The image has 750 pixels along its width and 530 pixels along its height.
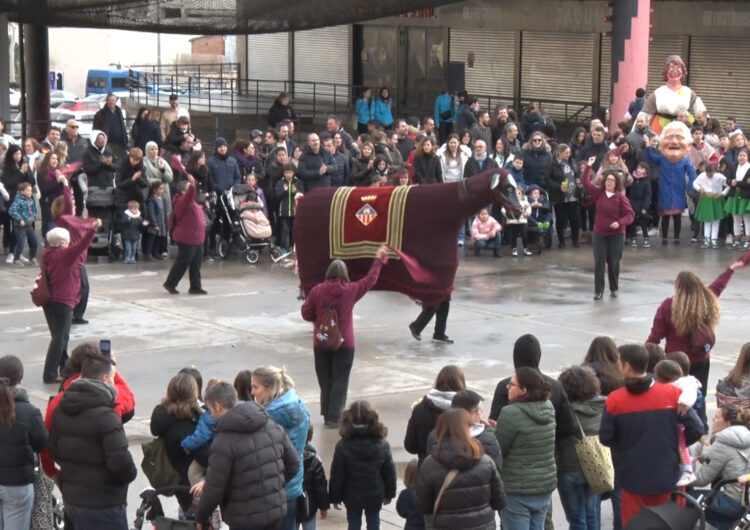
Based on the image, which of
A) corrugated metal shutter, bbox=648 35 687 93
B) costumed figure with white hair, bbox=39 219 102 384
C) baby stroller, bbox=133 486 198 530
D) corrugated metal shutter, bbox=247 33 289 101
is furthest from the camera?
corrugated metal shutter, bbox=247 33 289 101

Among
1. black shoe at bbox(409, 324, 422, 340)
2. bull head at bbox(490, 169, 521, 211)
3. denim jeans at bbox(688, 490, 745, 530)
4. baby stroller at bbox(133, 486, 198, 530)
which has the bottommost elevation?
black shoe at bbox(409, 324, 422, 340)

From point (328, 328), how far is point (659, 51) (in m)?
21.3

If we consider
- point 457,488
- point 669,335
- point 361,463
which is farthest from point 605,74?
point 457,488

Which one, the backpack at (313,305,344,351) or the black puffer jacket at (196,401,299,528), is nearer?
the black puffer jacket at (196,401,299,528)

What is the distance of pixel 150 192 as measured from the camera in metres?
17.8

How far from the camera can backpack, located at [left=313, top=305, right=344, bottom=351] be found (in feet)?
A: 33.8

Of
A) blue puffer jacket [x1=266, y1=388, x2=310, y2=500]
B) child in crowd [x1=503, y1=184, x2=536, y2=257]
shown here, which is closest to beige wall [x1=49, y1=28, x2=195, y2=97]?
child in crowd [x1=503, y1=184, x2=536, y2=257]

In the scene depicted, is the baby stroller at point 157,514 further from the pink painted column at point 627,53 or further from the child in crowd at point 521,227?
the pink painted column at point 627,53

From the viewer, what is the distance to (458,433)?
632 cm

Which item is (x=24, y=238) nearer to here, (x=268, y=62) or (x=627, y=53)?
(x=627, y=53)

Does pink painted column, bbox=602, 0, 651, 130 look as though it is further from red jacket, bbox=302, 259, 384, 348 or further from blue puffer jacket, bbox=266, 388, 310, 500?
blue puffer jacket, bbox=266, 388, 310, 500

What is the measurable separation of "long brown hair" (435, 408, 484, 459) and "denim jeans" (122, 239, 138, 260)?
11891 millimetres

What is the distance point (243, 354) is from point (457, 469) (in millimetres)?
6628

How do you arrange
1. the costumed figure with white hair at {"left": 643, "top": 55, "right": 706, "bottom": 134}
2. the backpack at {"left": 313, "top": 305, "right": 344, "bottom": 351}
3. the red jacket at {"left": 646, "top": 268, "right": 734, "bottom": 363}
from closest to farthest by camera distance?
the red jacket at {"left": 646, "top": 268, "right": 734, "bottom": 363}, the backpack at {"left": 313, "top": 305, "right": 344, "bottom": 351}, the costumed figure with white hair at {"left": 643, "top": 55, "right": 706, "bottom": 134}
